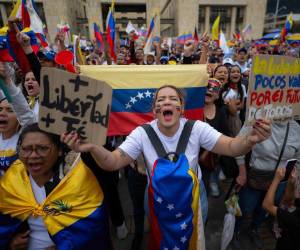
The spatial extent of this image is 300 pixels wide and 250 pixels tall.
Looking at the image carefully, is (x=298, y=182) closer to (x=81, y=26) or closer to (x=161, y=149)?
(x=161, y=149)

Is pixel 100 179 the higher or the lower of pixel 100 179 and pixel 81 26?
the lower

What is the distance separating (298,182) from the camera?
1762 millimetres

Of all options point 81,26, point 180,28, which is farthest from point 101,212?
point 81,26

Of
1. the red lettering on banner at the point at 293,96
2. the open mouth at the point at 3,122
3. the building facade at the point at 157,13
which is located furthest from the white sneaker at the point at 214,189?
the building facade at the point at 157,13

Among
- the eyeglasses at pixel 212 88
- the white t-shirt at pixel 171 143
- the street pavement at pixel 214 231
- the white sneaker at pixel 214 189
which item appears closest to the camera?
the white t-shirt at pixel 171 143

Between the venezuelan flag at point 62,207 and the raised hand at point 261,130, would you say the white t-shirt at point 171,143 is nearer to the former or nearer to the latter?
the raised hand at point 261,130

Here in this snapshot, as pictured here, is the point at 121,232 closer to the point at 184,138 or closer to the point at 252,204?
the point at 252,204

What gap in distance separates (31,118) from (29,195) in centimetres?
81

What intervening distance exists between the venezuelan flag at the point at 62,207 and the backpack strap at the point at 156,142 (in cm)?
53

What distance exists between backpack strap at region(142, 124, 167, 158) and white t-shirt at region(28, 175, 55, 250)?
86 cm

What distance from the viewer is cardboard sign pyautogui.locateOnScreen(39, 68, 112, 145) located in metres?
1.39

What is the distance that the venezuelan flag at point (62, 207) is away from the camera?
1.57 m

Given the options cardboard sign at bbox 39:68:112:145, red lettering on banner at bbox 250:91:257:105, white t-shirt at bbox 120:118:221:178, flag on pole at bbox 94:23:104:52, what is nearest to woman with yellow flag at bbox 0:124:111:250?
cardboard sign at bbox 39:68:112:145

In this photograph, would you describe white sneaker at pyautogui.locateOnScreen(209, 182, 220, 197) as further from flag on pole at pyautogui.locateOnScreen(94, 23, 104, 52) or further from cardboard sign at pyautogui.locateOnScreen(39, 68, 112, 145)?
flag on pole at pyautogui.locateOnScreen(94, 23, 104, 52)
